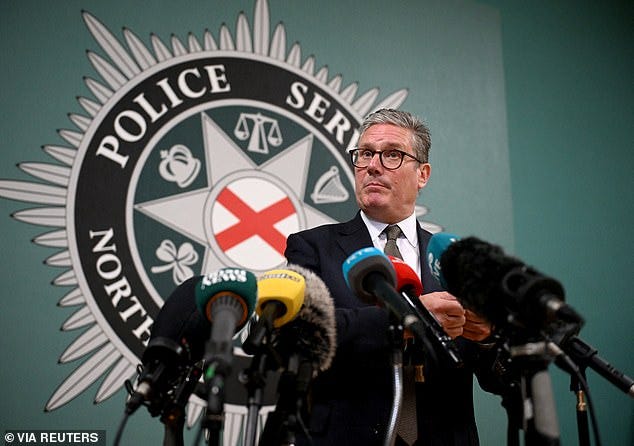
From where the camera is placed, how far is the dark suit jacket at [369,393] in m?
1.54

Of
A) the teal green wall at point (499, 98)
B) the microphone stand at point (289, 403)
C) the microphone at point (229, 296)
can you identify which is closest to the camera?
the microphone at point (229, 296)

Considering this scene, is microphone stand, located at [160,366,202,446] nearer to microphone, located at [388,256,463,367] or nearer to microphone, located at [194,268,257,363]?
microphone, located at [194,268,257,363]

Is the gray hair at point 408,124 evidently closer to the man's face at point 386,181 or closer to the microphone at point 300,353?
the man's face at point 386,181

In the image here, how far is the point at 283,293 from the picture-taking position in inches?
45.3

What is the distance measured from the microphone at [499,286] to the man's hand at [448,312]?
0.15 meters

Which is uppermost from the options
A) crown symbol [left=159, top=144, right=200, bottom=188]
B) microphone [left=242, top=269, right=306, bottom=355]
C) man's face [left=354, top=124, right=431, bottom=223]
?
crown symbol [left=159, top=144, right=200, bottom=188]

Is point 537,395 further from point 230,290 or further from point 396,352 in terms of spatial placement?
point 230,290

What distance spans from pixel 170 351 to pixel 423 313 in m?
0.46

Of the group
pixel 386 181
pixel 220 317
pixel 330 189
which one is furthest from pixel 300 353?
pixel 330 189

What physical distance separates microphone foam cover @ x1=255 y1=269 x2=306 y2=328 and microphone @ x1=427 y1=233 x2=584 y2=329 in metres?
0.27

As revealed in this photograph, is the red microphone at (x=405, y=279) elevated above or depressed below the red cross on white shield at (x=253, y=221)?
below

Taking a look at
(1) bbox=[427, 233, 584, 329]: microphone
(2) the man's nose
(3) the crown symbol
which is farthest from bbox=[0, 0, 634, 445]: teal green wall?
(1) bbox=[427, 233, 584, 329]: microphone

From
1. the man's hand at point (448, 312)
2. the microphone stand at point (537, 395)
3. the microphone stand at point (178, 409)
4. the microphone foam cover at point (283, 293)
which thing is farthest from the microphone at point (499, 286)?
the microphone stand at point (178, 409)

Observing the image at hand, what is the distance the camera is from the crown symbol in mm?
2869
